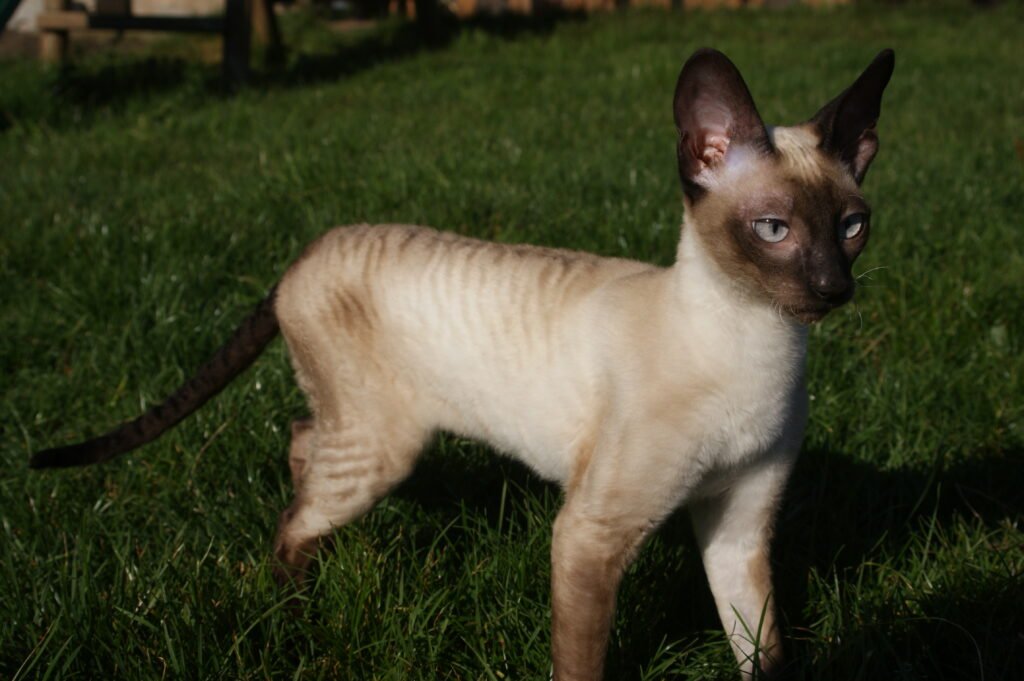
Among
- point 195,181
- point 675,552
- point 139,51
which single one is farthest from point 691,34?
point 675,552

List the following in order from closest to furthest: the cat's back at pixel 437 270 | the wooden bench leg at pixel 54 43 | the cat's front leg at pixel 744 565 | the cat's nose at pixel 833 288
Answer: the cat's nose at pixel 833 288
the cat's front leg at pixel 744 565
the cat's back at pixel 437 270
the wooden bench leg at pixel 54 43

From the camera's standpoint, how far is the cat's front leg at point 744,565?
7.63 feet

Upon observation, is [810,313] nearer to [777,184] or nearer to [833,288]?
[833,288]

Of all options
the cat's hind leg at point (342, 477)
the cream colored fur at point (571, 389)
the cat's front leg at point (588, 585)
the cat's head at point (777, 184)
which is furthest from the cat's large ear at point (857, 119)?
the cat's hind leg at point (342, 477)

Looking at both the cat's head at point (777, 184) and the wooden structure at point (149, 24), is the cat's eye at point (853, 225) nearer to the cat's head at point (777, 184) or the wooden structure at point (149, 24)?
the cat's head at point (777, 184)

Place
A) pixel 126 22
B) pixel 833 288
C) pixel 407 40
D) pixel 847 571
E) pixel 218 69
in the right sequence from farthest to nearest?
1. pixel 407 40
2. pixel 218 69
3. pixel 126 22
4. pixel 847 571
5. pixel 833 288

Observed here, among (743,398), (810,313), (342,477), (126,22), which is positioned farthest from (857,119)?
(126,22)

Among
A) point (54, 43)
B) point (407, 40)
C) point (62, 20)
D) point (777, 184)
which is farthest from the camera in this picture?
point (407, 40)

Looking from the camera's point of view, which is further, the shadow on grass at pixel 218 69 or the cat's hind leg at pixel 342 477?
the shadow on grass at pixel 218 69

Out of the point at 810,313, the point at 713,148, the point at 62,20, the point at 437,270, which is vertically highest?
the point at 713,148

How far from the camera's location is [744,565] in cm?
239

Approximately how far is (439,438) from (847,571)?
1.10m

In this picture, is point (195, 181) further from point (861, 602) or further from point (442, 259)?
point (861, 602)

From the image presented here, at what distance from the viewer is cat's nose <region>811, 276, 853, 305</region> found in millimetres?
1945
